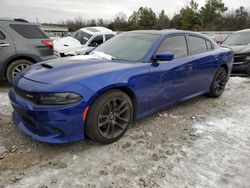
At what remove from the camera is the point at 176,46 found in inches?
174

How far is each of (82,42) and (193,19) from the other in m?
39.9

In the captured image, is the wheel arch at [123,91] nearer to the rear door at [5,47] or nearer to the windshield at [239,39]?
the rear door at [5,47]

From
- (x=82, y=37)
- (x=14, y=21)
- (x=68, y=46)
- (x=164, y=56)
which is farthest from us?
(x=82, y=37)

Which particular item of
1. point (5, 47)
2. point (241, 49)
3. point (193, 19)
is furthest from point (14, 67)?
point (193, 19)

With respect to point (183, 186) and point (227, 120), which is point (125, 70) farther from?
point (227, 120)

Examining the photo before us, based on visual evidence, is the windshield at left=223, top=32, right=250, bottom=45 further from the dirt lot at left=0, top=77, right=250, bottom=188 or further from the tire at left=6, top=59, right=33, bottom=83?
the tire at left=6, top=59, right=33, bottom=83

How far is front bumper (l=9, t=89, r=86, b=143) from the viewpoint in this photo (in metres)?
2.86

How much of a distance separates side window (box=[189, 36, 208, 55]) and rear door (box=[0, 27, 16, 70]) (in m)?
4.03

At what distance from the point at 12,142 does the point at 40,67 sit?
3.56 ft

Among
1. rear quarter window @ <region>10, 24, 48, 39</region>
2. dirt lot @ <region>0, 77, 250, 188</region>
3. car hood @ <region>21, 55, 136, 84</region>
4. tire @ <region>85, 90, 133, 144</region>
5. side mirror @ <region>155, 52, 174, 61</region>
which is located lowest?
dirt lot @ <region>0, 77, 250, 188</region>

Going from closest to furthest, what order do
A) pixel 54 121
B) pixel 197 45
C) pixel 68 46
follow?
1. pixel 54 121
2. pixel 197 45
3. pixel 68 46

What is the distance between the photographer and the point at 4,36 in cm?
594

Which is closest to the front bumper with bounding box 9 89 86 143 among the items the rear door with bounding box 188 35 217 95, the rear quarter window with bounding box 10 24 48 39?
the rear door with bounding box 188 35 217 95

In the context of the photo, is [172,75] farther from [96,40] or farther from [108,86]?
[96,40]
